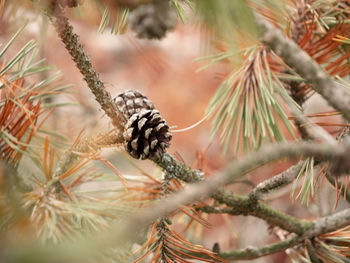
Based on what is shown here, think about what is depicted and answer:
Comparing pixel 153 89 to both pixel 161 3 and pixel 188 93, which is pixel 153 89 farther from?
pixel 161 3

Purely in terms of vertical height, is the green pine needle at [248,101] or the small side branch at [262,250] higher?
the green pine needle at [248,101]

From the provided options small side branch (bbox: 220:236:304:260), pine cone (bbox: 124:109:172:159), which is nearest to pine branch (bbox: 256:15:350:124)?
pine cone (bbox: 124:109:172:159)

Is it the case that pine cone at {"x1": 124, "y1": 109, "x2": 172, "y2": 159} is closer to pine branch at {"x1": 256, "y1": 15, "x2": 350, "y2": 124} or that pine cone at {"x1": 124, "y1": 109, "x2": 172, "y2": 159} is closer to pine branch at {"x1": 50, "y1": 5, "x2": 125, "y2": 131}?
pine branch at {"x1": 50, "y1": 5, "x2": 125, "y2": 131}

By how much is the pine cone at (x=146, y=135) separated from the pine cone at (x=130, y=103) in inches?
0.8

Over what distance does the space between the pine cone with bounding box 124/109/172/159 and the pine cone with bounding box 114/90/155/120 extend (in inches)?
0.8

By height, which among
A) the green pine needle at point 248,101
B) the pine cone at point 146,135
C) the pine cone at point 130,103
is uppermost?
the green pine needle at point 248,101

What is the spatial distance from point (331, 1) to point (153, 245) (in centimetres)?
44

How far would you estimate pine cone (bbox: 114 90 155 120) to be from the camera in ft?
1.61

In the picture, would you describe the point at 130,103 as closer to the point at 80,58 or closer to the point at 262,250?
the point at 80,58

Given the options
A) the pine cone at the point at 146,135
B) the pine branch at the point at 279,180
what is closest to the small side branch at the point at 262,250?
the pine branch at the point at 279,180

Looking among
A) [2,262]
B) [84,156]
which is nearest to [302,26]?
[84,156]

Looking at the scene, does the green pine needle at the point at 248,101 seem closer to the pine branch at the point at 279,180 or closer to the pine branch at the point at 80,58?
the pine branch at the point at 279,180

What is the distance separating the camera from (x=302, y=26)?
696 mm

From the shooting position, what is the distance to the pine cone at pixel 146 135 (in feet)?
1.51
